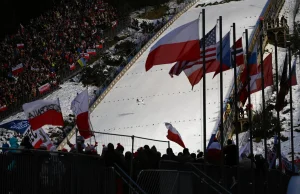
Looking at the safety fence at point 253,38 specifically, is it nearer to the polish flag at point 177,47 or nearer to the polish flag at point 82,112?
the polish flag at point 82,112

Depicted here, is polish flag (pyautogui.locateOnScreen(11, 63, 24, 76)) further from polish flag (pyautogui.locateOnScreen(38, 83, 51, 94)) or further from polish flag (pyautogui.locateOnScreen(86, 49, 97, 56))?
polish flag (pyautogui.locateOnScreen(86, 49, 97, 56))

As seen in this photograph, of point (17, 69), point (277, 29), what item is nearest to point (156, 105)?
point (277, 29)

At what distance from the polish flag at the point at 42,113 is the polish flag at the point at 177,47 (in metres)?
2.62

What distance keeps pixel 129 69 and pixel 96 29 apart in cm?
1067

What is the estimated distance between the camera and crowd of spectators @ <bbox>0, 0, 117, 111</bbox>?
42125 millimetres

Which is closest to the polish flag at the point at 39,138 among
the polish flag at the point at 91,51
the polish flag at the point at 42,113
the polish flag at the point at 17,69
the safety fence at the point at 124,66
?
the polish flag at the point at 42,113

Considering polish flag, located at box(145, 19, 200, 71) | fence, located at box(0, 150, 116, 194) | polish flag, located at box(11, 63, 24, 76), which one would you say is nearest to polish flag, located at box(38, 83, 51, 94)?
polish flag, located at box(11, 63, 24, 76)

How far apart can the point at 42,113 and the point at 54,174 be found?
4.76m

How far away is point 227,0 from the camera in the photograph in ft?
179

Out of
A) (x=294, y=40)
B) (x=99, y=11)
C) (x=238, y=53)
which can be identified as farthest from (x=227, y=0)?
(x=238, y=53)

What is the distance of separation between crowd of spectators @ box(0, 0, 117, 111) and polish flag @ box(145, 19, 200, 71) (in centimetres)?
2492

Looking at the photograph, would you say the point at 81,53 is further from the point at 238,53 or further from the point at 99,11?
the point at 238,53

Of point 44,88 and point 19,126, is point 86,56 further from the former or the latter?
point 19,126

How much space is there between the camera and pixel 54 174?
38.5 feet
